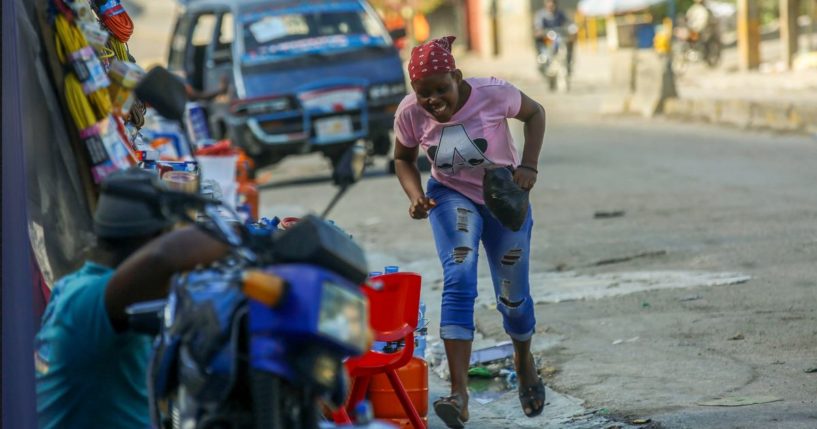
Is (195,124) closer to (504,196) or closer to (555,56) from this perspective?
(504,196)

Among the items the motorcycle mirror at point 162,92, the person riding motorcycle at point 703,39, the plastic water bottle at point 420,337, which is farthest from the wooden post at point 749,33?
the motorcycle mirror at point 162,92

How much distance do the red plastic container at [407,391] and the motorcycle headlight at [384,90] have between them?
10756 millimetres

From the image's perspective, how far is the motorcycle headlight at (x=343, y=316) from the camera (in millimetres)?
3340

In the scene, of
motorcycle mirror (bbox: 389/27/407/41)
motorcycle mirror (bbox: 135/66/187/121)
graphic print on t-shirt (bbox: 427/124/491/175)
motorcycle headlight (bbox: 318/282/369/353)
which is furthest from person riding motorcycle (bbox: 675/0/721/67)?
motorcycle headlight (bbox: 318/282/369/353)

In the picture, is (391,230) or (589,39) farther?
(589,39)

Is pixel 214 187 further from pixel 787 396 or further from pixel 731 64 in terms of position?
pixel 731 64

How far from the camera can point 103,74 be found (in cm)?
482

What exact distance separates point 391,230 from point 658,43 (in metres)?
11.7

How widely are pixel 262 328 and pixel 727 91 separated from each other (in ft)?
70.1

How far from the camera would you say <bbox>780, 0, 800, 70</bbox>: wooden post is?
81.3ft

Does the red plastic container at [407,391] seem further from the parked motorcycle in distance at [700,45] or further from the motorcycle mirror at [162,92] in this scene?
the parked motorcycle in distance at [700,45]

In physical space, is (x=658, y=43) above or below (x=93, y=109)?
below

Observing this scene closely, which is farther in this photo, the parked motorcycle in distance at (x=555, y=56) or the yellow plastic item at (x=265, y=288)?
the parked motorcycle in distance at (x=555, y=56)

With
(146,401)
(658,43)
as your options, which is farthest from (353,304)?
(658,43)
